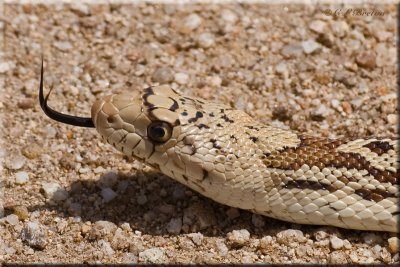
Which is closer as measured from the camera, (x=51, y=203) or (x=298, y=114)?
(x=51, y=203)

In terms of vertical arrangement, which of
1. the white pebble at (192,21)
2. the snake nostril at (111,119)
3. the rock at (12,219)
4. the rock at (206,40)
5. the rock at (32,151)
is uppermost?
the snake nostril at (111,119)

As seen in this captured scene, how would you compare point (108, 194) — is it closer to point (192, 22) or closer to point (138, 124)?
point (138, 124)

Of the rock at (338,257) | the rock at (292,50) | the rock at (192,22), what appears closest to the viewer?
the rock at (338,257)

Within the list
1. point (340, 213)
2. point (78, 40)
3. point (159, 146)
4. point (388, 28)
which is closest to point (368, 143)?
point (340, 213)

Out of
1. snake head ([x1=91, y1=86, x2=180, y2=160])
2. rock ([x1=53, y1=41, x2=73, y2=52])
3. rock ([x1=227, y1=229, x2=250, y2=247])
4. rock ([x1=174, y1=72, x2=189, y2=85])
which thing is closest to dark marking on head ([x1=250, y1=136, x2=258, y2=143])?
snake head ([x1=91, y1=86, x2=180, y2=160])

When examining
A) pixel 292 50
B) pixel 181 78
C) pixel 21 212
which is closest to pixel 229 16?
pixel 292 50

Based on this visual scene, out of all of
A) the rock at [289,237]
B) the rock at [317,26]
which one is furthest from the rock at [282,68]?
the rock at [289,237]

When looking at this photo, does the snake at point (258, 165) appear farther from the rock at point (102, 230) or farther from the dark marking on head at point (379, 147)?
the rock at point (102, 230)

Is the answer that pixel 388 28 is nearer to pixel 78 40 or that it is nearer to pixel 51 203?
pixel 78 40
